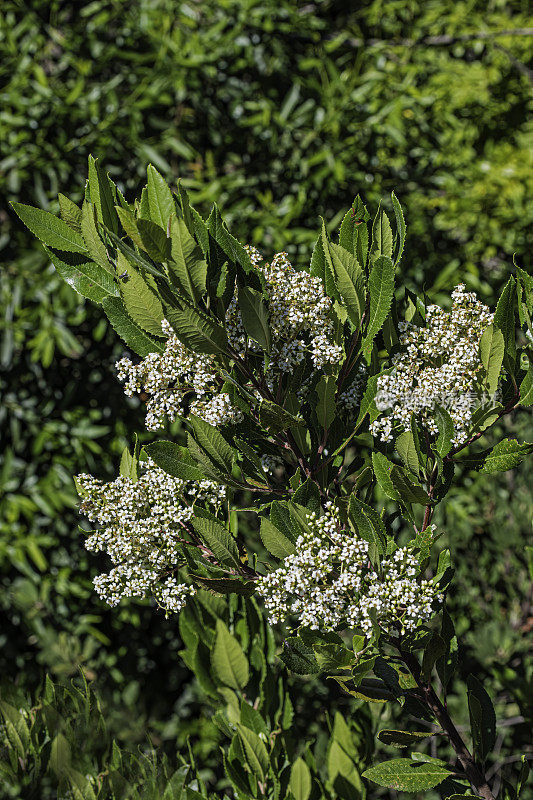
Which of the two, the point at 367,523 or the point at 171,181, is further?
the point at 171,181

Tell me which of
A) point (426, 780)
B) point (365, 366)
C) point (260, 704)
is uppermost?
point (365, 366)

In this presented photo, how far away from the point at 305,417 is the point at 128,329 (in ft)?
0.69

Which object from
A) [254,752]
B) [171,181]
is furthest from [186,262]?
[171,181]

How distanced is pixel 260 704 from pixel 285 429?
1.66ft

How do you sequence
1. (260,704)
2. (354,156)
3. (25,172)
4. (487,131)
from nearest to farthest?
(260,704), (25,172), (354,156), (487,131)

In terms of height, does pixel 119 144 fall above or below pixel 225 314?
below

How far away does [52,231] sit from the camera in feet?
2.35

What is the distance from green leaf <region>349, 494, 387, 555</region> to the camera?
67cm

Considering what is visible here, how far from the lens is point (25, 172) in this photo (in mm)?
1869

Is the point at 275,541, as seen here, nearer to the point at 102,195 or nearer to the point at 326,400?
the point at 326,400

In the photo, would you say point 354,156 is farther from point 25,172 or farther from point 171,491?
point 171,491

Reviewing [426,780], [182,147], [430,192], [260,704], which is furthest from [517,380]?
[430,192]

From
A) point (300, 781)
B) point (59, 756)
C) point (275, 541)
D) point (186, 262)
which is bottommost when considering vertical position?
point (300, 781)

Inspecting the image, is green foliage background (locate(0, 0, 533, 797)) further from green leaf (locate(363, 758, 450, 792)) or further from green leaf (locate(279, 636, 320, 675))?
green leaf (locate(279, 636, 320, 675))
